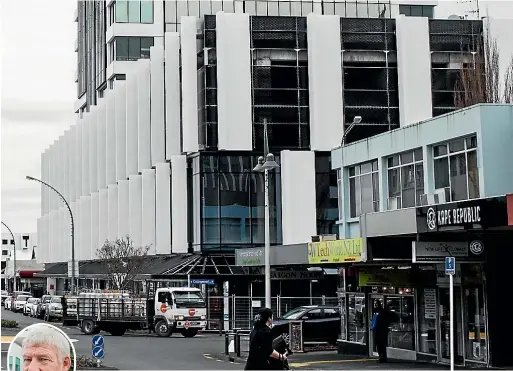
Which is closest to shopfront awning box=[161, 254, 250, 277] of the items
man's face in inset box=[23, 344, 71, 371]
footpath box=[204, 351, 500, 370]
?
footpath box=[204, 351, 500, 370]

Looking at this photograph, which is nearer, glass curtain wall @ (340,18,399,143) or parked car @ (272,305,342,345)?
parked car @ (272,305,342,345)

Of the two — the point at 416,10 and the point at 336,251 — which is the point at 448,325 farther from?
the point at 416,10

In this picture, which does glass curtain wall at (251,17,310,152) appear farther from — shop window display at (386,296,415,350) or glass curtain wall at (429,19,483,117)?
shop window display at (386,296,415,350)

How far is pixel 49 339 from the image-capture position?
20.6 ft

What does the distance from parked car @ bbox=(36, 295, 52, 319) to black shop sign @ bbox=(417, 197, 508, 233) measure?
1632 inches

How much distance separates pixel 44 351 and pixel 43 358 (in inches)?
1.7

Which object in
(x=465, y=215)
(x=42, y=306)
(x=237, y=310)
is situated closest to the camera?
(x=465, y=215)

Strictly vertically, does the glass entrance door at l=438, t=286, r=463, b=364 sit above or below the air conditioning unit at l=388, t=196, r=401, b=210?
below

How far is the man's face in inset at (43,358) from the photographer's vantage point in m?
6.20

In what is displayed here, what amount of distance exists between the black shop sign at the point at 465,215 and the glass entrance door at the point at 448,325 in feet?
10.9

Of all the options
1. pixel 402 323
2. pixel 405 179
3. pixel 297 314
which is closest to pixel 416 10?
pixel 297 314

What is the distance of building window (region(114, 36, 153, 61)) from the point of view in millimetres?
90625

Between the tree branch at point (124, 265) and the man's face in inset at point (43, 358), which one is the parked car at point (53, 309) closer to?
the tree branch at point (124, 265)

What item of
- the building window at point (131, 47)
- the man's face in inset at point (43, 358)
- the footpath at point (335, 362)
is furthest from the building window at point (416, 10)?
the man's face in inset at point (43, 358)
